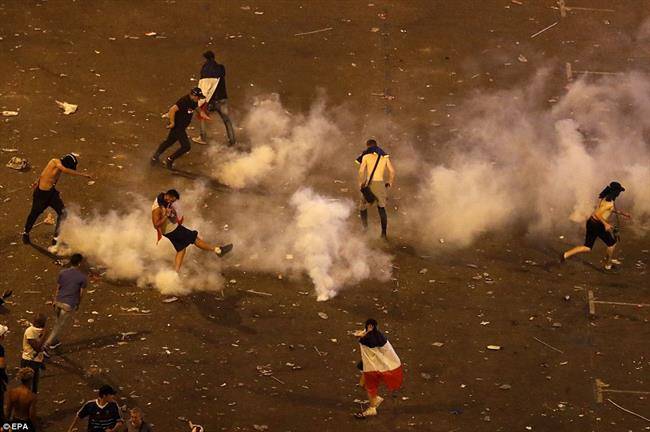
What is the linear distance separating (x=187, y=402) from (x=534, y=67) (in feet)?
35.0

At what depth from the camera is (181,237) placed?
54.1 feet

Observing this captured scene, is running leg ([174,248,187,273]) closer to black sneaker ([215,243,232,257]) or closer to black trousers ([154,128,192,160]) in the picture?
black sneaker ([215,243,232,257])

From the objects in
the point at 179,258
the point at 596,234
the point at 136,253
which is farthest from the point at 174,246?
the point at 596,234

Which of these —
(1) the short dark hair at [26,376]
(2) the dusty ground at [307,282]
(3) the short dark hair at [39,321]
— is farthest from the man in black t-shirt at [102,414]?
(3) the short dark hair at [39,321]

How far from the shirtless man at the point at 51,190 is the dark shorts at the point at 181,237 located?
4.49 ft

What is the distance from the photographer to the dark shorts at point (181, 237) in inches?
648

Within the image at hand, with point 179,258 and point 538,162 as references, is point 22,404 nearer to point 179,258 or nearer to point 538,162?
point 179,258

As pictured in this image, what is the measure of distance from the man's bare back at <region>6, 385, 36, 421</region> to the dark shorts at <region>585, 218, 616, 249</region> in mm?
8167

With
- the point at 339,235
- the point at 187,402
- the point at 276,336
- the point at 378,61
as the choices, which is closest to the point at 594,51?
the point at 378,61

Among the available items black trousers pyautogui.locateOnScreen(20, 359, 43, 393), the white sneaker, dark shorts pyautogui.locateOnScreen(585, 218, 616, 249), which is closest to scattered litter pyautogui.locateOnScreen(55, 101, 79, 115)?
black trousers pyautogui.locateOnScreen(20, 359, 43, 393)

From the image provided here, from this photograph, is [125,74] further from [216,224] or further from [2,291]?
[2,291]

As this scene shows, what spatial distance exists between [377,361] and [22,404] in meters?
3.92

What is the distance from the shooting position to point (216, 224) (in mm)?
18266

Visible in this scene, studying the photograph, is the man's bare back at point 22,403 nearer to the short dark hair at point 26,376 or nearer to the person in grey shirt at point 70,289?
the short dark hair at point 26,376
